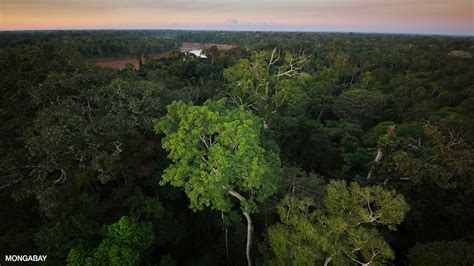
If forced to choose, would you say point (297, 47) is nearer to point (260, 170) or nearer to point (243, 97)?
point (243, 97)

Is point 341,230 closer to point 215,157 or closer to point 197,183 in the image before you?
point 215,157

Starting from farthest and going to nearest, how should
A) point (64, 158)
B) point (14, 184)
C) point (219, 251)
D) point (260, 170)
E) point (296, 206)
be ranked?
point (219, 251)
point (14, 184)
point (64, 158)
point (296, 206)
point (260, 170)

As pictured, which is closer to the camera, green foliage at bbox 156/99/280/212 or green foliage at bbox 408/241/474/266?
green foliage at bbox 408/241/474/266

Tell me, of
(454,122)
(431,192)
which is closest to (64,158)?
(431,192)

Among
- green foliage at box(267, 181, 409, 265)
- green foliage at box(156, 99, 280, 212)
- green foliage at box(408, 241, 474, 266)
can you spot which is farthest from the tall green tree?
green foliage at box(408, 241, 474, 266)

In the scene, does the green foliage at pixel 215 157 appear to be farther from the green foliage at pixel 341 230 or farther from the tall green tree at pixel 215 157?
the green foliage at pixel 341 230

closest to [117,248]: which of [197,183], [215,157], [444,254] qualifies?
[197,183]

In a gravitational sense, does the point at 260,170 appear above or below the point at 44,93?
below

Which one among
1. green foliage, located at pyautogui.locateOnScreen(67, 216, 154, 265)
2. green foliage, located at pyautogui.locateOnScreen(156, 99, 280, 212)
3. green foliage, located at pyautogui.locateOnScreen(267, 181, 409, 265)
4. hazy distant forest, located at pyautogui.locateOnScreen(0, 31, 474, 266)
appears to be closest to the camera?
green foliage, located at pyautogui.locateOnScreen(267, 181, 409, 265)

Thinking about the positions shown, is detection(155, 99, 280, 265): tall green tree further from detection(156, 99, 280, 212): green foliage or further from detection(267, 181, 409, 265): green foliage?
detection(267, 181, 409, 265): green foliage

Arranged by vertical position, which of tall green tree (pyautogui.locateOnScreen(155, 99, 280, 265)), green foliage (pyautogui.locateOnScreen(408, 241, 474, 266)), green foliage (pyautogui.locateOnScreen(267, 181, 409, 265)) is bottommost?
green foliage (pyautogui.locateOnScreen(408, 241, 474, 266))

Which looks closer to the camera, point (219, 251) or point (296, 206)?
point (296, 206)
